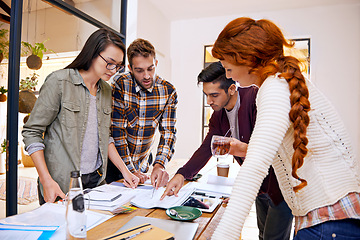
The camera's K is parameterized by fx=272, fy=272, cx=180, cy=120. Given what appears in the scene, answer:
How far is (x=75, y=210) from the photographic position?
2.35ft

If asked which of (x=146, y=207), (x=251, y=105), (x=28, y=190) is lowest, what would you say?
(x=28, y=190)

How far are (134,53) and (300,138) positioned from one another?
1359 millimetres

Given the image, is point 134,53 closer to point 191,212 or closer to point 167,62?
point 191,212

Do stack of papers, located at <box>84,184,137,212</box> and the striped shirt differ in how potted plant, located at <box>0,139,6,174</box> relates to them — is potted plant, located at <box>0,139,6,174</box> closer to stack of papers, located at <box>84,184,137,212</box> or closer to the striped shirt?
stack of papers, located at <box>84,184,137,212</box>

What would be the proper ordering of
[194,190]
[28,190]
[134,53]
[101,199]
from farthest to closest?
[28,190] → [134,53] → [194,190] → [101,199]

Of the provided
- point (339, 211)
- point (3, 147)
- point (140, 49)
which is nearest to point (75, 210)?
point (339, 211)

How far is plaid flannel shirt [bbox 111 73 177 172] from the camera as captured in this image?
189 centimetres

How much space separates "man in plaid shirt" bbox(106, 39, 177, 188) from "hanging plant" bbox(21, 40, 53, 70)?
883mm

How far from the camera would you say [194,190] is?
4.46ft

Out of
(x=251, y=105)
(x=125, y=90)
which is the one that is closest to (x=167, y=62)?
(x=125, y=90)

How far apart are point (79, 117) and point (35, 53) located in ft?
4.27

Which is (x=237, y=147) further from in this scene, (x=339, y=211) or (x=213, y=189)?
(x=339, y=211)

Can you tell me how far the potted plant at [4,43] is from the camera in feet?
6.91

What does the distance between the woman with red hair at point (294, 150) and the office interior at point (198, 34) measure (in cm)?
232
